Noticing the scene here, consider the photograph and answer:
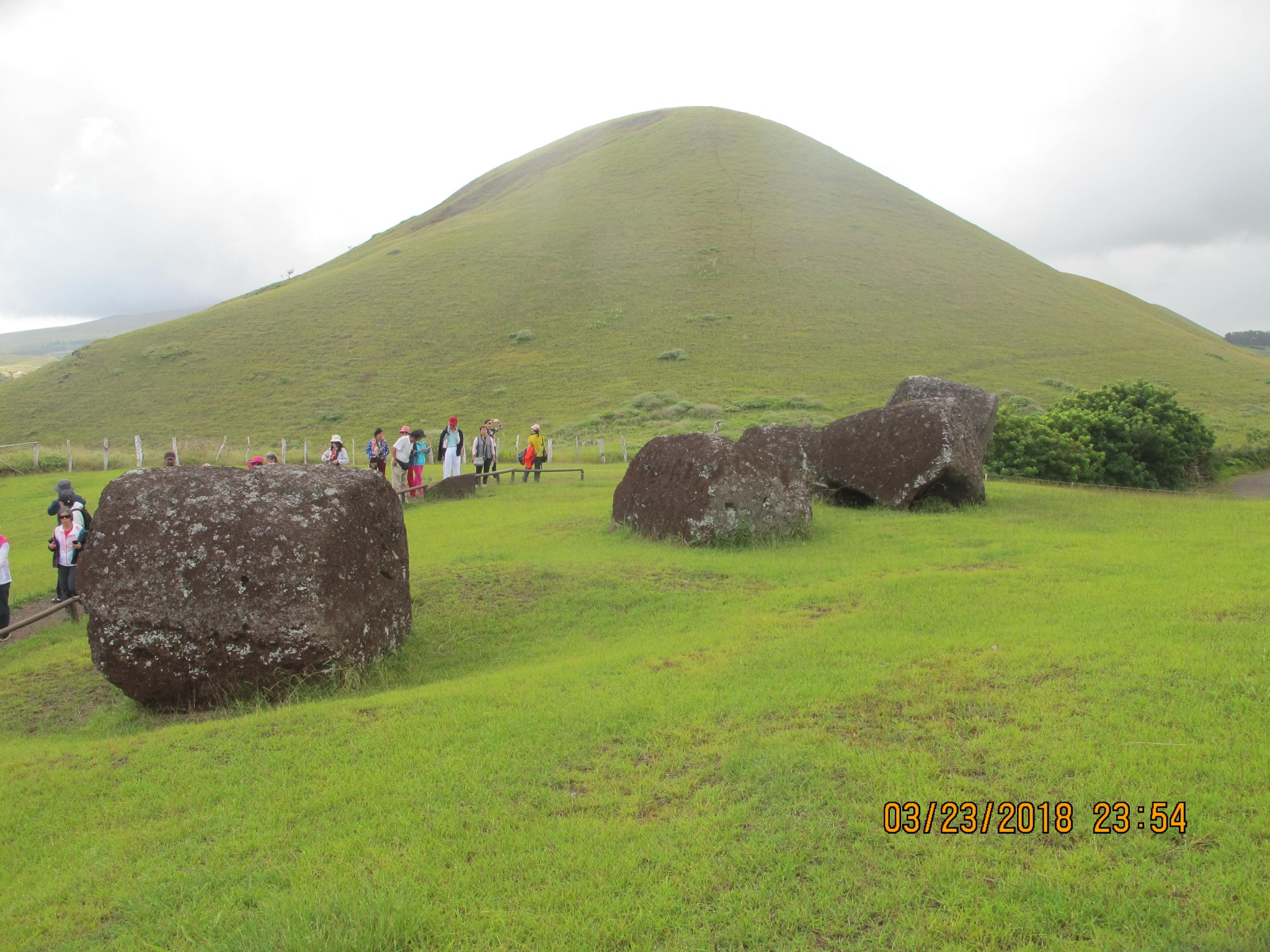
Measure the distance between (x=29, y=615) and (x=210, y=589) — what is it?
7.87 m

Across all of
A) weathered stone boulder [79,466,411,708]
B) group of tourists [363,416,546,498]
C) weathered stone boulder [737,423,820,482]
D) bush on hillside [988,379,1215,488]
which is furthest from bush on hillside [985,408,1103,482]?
Result: weathered stone boulder [79,466,411,708]

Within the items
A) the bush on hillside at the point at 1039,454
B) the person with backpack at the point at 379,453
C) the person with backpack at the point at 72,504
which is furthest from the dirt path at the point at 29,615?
the bush on hillside at the point at 1039,454

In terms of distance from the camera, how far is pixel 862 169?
352 feet

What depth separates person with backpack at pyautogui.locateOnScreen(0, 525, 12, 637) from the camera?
1262cm

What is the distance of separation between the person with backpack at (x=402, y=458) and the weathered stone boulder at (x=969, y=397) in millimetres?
13585

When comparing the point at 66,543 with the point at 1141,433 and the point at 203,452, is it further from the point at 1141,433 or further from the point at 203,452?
the point at 1141,433

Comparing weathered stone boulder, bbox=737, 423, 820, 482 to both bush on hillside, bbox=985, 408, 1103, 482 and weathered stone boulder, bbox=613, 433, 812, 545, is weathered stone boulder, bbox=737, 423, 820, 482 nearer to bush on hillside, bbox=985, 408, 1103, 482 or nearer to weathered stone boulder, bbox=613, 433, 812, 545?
weathered stone boulder, bbox=613, 433, 812, 545

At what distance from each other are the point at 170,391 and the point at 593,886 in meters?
67.1

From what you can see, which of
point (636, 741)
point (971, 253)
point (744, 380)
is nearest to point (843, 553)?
point (636, 741)

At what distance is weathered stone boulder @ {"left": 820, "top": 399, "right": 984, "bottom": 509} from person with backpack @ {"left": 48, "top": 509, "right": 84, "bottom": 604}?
1487 cm

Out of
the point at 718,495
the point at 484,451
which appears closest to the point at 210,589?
the point at 718,495

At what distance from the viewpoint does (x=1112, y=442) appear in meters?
26.9

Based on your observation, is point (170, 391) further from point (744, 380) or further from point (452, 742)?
point (452, 742)
